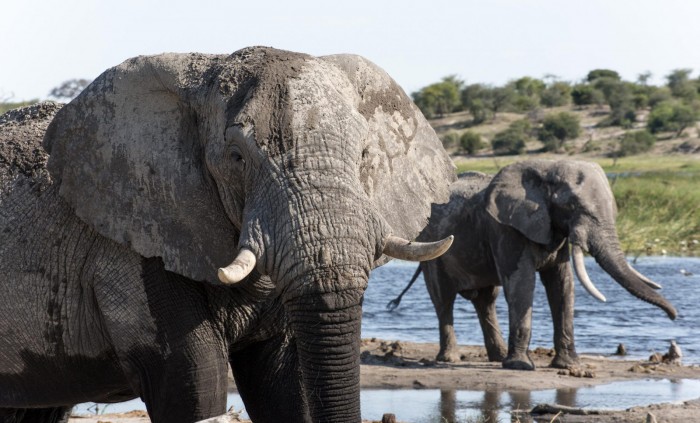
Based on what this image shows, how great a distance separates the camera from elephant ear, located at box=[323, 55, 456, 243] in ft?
17.2

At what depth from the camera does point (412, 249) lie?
4.53 meters

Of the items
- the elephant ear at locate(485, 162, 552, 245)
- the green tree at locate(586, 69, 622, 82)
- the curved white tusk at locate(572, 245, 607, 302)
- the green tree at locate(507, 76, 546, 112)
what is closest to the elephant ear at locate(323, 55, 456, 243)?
the elephant ear at locate(485, 162, 552, 245)

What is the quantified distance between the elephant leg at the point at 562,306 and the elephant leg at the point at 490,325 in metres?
0.62

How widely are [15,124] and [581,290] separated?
1421cm

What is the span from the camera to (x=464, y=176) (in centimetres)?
1394

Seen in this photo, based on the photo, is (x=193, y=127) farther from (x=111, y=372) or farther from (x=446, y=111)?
(x=446, y=111)

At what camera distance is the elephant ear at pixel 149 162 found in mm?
4945

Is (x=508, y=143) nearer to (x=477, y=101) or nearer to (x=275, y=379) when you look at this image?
(x=477, y=101)

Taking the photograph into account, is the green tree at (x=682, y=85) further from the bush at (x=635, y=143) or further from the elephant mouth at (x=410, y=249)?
the elephant mouth at (x=410, y=249)

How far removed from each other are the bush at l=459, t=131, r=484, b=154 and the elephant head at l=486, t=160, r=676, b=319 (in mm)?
34579

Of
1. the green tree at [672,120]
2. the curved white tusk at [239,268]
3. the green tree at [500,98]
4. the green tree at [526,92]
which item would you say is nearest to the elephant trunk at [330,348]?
the curved white tusk at [239,268]

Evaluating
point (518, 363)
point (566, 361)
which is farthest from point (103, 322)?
point (566, 361)

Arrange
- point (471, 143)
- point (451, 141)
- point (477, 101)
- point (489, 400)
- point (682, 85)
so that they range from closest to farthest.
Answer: point (489, 400), point (471, 143), point (451, 141), point (477, 101), point (682, 85)

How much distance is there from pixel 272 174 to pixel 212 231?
0.51 metres
